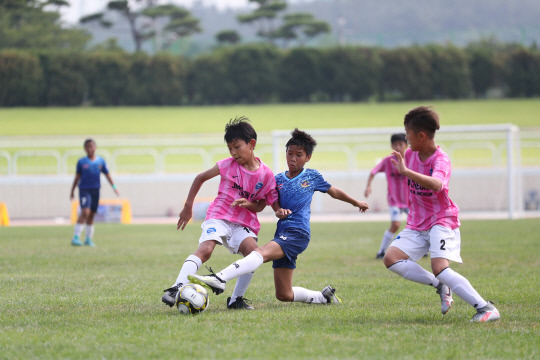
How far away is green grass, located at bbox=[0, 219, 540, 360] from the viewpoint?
17.0 ft

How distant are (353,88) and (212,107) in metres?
11.8

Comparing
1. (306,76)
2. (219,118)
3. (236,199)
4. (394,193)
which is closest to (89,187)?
(394,193)

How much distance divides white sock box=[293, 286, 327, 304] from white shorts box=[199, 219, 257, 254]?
2.16 ft

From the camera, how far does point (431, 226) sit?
642 centimetres

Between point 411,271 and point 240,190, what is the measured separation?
1677 mm

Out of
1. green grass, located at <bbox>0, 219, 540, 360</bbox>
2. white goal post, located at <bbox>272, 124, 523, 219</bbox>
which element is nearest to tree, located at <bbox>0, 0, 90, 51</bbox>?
white goal post, located at <bbox>272, 124, 523, 219</bbox>

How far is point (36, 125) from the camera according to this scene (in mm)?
55312

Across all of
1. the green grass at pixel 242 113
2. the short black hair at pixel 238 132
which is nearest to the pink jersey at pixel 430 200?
the short black hair at pixel 238 132

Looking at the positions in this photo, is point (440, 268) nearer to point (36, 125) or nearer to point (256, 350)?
point (256, 350)

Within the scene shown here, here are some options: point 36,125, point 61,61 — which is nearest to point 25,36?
point 61,61

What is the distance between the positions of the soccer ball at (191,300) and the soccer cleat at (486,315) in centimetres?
220

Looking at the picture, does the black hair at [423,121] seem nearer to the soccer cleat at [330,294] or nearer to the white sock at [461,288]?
the white sock at [461,288]

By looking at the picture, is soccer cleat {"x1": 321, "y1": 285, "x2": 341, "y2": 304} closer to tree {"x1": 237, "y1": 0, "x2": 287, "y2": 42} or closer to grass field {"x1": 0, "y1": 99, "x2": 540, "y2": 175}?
grass field {"x1": 0, "y1": 99, "x2": 540, "y2": 175}

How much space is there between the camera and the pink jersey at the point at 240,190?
697cm
